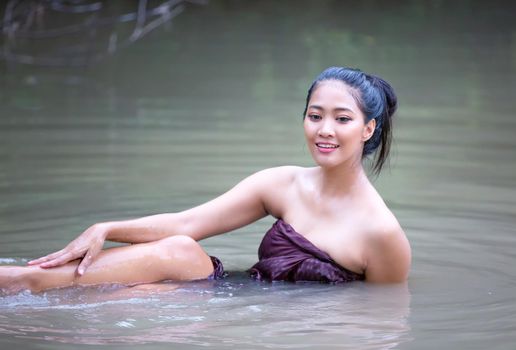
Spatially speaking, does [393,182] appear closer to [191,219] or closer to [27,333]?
[191,219]

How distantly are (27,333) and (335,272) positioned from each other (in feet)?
3.73

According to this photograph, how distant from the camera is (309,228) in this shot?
13.3 ft

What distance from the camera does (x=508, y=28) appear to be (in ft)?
45.9

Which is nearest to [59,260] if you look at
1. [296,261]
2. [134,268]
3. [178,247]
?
[134,268]

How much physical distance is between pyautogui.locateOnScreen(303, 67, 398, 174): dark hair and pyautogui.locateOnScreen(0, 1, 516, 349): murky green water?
52 centimetres

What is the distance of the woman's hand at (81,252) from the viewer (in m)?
3.82

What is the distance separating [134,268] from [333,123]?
0.85 m

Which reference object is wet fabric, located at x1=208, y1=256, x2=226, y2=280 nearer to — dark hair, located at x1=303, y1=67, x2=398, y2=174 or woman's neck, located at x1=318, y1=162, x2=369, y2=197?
woman's neck, located at x1=318, y1=162, x2=369, y2=197

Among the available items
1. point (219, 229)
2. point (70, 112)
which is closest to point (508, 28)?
point (70, 112)

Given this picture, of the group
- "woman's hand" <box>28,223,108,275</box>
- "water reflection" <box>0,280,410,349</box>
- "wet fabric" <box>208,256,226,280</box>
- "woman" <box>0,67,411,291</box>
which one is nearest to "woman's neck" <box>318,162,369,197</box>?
"woman" <box>0,67,411,291</box>

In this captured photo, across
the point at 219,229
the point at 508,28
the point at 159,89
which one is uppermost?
the point at 508,28

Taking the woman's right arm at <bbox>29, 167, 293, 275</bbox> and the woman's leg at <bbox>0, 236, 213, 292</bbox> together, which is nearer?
the woman's leg at <bbox>0, 236, 213, 292</bbox>

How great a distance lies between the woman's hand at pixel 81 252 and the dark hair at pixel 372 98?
0.86m

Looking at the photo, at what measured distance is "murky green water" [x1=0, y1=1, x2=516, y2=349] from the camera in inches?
143
